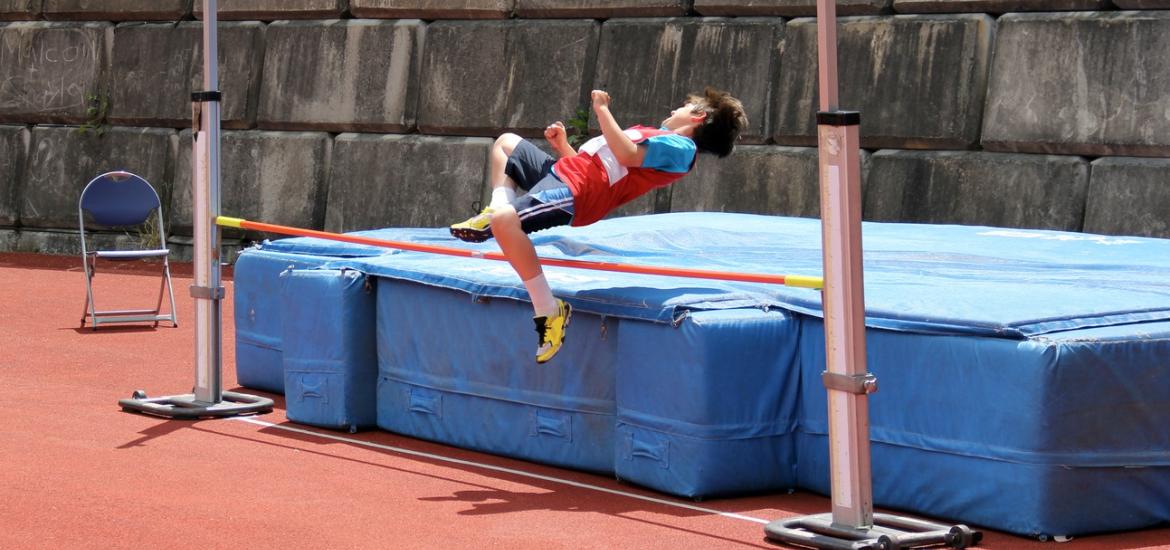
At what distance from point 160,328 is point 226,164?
437 cm

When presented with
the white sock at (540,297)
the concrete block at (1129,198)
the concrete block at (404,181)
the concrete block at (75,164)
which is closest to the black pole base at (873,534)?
the white sock at (540,297)

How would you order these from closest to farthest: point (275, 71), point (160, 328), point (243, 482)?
point (243, 482) → point (160, 328) → point (275, 71)

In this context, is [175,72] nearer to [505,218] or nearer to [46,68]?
[46,68]

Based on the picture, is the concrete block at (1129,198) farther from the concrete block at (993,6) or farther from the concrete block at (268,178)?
the concrete block at (268,178)

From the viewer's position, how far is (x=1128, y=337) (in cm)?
508

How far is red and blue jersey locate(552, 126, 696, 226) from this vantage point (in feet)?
20.3

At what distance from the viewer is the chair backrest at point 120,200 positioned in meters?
10.9

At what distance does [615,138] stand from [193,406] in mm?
2602

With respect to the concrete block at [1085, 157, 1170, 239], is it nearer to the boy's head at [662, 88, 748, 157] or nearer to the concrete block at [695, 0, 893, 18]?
the concrete block at [695, 0, 893, 18]

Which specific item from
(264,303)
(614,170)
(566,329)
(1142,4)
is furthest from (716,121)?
(1142,4)

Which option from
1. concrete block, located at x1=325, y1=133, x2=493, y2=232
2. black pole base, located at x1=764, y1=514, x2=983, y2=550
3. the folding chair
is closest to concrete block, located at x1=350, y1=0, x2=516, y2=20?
concrete block, located at x1=325, y1=133, x2=493, y2=232

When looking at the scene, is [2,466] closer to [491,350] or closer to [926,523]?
[491,350]

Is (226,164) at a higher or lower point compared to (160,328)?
higher

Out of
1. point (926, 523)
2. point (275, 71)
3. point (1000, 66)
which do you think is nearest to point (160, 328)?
point (275, 71)
